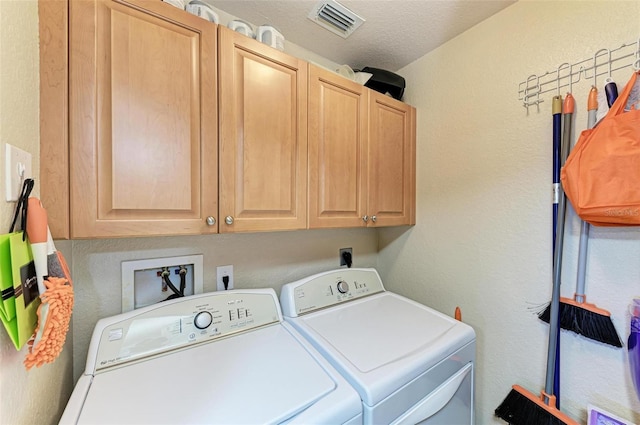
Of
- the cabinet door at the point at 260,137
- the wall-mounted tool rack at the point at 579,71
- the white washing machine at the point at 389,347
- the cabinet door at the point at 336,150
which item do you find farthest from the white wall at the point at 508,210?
the cabinet door at the point at 260,137

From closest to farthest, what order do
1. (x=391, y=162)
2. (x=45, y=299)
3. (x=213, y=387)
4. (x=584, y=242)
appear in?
(x=45, y=299) → (x=213, y=387) → (x=584, y=242) → (x=391, y=162)

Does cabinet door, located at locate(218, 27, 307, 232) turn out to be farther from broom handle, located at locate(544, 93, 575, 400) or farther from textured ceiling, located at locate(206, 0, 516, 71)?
broom handle, located at locate(544, 93, 575, 400)

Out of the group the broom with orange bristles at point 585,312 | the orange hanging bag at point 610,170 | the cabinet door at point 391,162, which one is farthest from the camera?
the cabinet door at point 391,162

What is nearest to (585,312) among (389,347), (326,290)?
(389,347)

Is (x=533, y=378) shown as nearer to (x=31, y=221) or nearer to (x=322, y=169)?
(x=322, y=169)

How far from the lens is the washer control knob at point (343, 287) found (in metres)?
1.35

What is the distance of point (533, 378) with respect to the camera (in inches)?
42.4

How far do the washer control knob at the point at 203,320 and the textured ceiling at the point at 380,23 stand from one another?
1401 mm

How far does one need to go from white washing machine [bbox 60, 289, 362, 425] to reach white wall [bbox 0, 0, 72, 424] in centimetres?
8

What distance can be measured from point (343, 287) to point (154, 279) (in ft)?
3.00

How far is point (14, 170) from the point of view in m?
0.52

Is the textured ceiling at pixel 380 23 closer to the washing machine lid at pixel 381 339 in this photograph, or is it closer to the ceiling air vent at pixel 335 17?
the ceiling air vent at pixel 335 17

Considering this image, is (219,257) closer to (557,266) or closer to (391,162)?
(391,162)

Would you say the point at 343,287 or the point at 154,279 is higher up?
the point at 154,279
